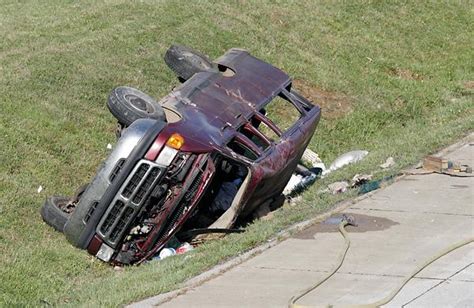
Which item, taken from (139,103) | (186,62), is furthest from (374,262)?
(186,62)

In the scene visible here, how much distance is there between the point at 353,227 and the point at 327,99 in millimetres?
7214

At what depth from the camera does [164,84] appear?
16.4m

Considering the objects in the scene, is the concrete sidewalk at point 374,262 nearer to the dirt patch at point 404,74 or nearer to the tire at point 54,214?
the tire at point 54,214

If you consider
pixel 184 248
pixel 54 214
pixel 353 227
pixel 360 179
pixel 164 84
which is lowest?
pixel 164 84

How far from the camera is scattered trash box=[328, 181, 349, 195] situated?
40.9 ft

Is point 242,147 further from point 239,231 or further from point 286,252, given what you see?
point 286,252

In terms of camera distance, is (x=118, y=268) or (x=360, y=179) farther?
(x=360, y=179)

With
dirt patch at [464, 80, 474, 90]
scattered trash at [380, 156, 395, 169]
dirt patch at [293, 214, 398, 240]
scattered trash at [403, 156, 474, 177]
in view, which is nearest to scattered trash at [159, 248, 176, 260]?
dirt patch at [293, 214, 398, 240]

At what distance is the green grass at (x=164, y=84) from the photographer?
35.3 ft

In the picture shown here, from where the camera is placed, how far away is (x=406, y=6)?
2239 cm

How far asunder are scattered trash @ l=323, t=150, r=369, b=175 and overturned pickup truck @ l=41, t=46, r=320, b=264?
1.72 m

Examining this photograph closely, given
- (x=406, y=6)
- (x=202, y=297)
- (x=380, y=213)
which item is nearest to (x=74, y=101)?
(x=380, y=213)

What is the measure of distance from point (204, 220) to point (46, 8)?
8.89 metres

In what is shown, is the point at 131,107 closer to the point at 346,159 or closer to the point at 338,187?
the point at 338,187
